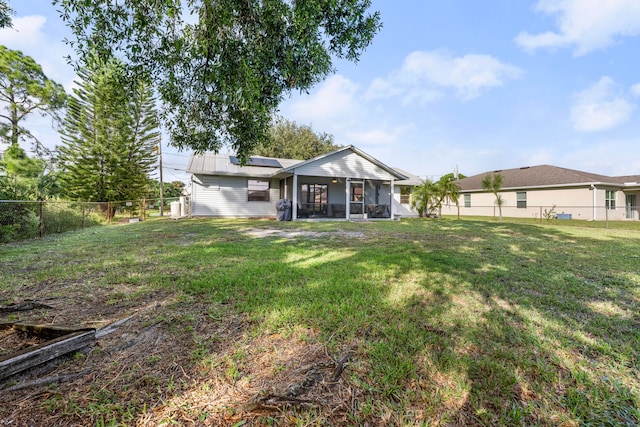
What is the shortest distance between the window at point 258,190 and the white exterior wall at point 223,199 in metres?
Answer: 0.24

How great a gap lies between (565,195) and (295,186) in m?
18.3

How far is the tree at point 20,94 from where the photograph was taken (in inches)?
648

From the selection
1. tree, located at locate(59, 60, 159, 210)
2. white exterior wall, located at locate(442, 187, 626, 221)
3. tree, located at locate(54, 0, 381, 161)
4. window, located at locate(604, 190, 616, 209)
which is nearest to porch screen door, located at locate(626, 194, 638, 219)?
white exterior wall, located at locate(442, 187, 626, 221)

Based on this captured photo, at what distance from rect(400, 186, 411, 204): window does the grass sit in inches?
606

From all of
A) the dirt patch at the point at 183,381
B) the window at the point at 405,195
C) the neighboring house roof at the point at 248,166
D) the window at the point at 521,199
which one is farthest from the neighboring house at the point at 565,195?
the dirt patch at the point at 183,381

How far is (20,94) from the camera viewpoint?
17.0 m

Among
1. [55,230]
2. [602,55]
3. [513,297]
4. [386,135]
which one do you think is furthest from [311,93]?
[386,135]

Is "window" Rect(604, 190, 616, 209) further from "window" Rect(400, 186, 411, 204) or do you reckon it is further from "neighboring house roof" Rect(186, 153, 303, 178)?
"neighboring house roof" Rect(186, 153, 303, 178)

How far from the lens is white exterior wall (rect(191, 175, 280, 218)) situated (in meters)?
14.7

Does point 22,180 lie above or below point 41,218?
above

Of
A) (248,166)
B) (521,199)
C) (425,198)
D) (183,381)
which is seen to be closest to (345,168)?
(248,166)

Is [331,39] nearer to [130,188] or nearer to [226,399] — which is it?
[226,399]

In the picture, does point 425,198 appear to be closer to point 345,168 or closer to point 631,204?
point 345,168

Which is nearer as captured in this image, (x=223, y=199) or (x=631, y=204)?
(x=223, y=199)
